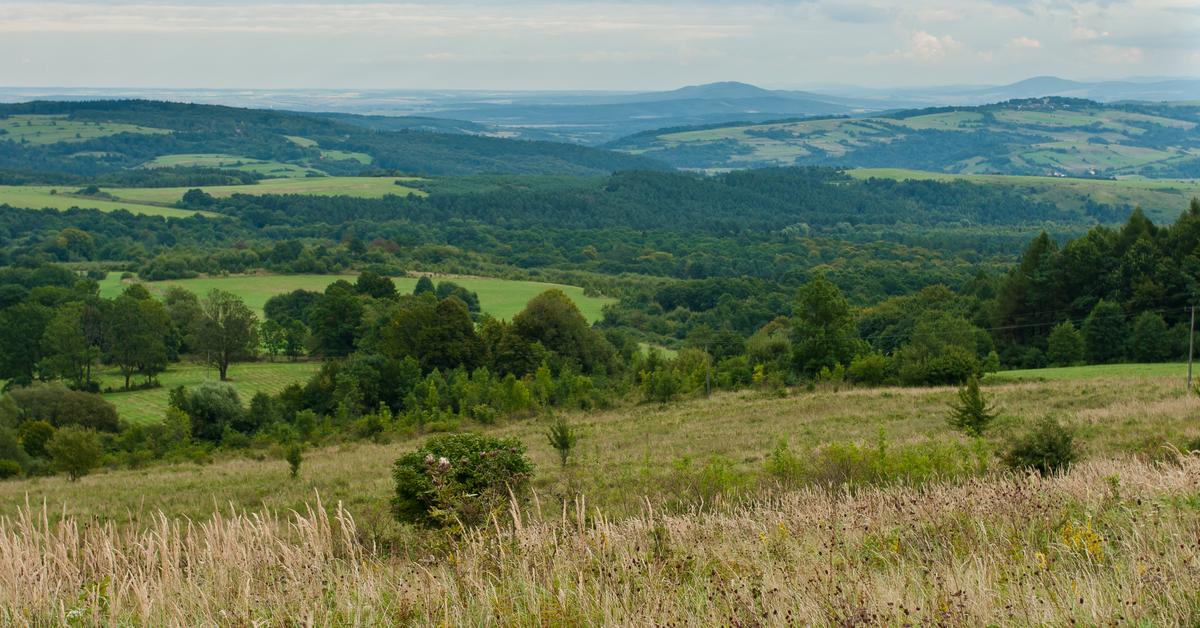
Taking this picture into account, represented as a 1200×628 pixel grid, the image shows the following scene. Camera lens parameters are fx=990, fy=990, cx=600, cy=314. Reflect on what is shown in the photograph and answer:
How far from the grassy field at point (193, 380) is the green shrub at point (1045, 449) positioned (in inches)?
1824

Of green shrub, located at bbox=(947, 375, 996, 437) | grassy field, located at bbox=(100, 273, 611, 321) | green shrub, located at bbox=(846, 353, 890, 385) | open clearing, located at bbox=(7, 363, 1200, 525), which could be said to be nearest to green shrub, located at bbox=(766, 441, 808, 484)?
open clearing, located at bbox=(7, 363, 1200, 525)

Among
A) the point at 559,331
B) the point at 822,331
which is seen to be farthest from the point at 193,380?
the point at 822,331

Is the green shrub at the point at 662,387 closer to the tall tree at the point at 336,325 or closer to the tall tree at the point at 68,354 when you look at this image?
the tall tree at the point at 336,325

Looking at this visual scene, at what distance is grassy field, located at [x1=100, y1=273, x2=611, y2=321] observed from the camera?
92188mm

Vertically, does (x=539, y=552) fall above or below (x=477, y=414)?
above

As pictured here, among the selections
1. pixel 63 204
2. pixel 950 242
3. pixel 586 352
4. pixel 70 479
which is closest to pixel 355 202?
pixel 63 204

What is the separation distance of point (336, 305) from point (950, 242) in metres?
110

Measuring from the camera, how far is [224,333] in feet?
215

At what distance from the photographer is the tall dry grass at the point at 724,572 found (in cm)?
528

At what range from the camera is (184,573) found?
23.8 ft

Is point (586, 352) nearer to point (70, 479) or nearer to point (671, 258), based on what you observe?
point (70, 479)

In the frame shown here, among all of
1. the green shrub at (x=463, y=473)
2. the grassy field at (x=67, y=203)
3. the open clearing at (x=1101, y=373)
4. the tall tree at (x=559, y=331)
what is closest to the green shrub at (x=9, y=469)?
the green shrub at (x=463, y=473)

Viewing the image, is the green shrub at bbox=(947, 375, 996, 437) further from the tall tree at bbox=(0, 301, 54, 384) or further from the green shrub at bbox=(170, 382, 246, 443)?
the tall tree at bbox=(0, 301, 54, 384)

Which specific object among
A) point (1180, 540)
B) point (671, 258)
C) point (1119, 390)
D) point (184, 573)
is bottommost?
point (671, 258)
